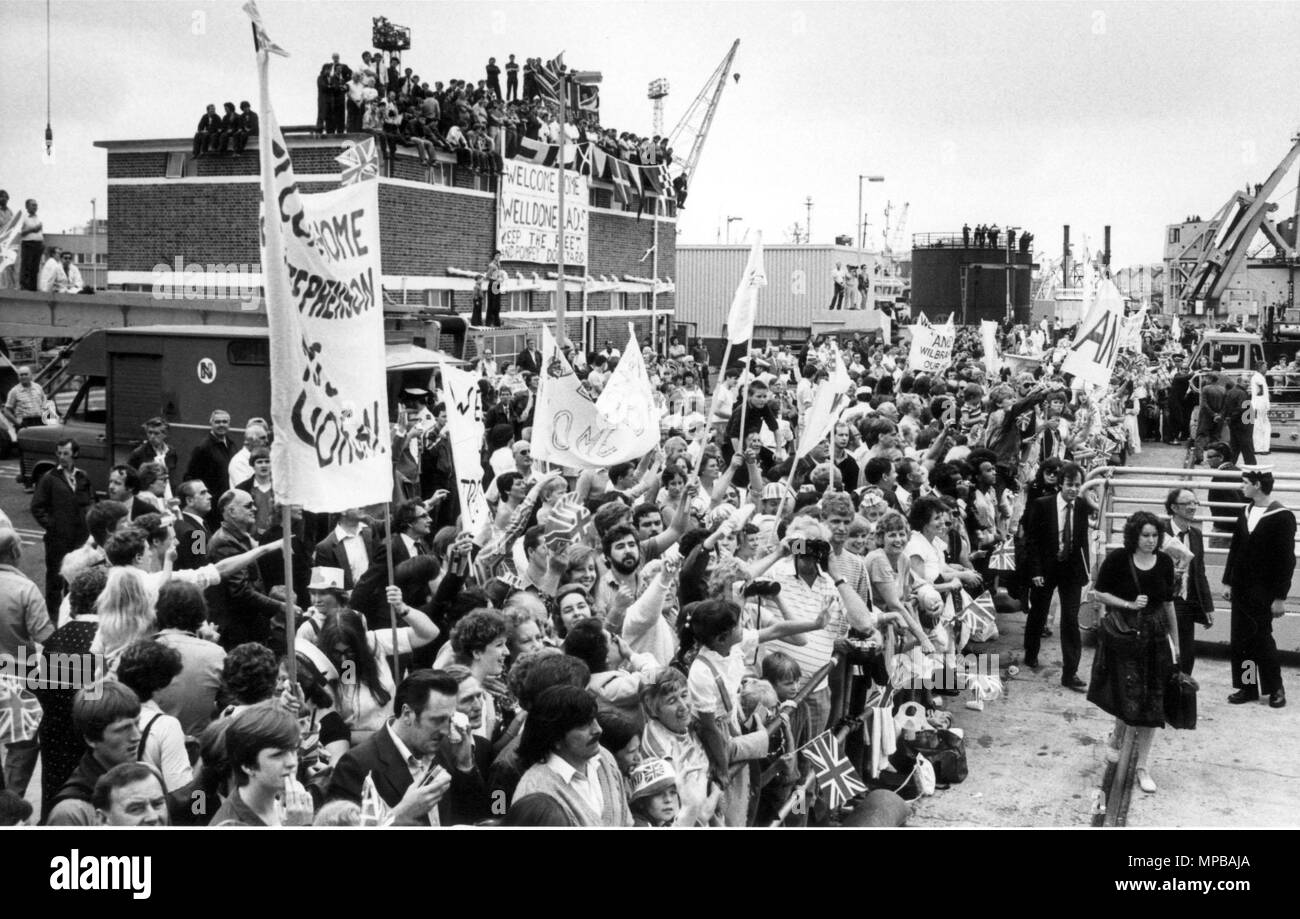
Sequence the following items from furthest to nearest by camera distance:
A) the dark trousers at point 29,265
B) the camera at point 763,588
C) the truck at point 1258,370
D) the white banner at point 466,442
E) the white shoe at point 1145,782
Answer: the truck at point 1258,370 → the dark trousers at point 29,265 → the white shoe at point 1145,782 → the white banner at point 466,442 → the camera at point 763,588

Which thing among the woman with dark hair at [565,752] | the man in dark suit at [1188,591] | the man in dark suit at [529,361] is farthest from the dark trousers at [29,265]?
the woman with dark hair at [565,752]

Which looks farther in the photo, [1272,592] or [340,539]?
[1272,592]

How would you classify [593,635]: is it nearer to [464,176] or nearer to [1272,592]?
[1272,592]

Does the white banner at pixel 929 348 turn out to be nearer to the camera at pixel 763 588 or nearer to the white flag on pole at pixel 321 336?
the camera at pixel 763 588

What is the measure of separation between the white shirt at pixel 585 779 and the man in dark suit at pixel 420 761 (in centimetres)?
34

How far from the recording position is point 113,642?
5.43m

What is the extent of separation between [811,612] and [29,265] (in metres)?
14.4

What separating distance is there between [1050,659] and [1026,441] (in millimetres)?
3223

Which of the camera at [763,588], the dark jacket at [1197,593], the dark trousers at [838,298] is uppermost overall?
the dark trousers at [838,298]

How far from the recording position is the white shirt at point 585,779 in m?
4.48

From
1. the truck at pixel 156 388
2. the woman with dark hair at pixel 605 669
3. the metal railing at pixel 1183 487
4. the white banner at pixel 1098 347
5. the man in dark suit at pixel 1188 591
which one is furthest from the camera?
the white banner at pixel 1098 347

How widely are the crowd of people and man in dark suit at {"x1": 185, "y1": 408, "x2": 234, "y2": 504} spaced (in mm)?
22
